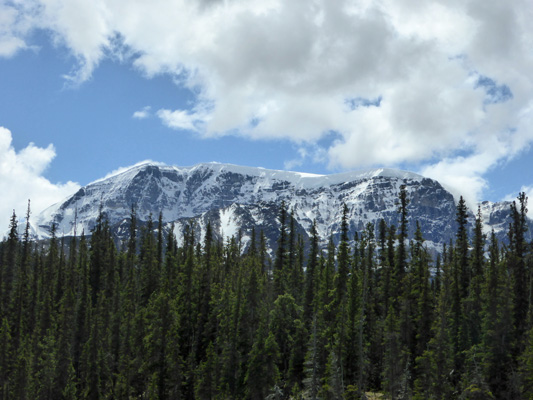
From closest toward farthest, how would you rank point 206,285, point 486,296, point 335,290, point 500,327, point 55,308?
1. point 500,327
2. point 486,296
3. point 335,290
4. point 206,285
5. point 55,308

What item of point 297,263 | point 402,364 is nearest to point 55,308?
point 297,263

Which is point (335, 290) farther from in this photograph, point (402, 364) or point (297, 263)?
point (297, 263)

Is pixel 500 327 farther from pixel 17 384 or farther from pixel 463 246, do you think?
pixel 17 384

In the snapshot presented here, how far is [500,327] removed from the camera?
4844 centimetres

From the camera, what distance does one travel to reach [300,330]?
5866cm

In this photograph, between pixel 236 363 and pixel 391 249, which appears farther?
pixel 391 249

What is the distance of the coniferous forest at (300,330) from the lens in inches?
1903

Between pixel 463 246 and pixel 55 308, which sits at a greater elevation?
pixel 463 246

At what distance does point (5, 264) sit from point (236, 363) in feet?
169

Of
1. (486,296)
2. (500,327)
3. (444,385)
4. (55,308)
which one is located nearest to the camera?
(444,385)

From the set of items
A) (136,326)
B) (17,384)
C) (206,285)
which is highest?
(206,285)

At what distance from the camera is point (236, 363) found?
59.3m

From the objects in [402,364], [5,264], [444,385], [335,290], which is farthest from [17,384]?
[444,385]

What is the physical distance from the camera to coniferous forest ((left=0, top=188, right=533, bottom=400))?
48344 mm
